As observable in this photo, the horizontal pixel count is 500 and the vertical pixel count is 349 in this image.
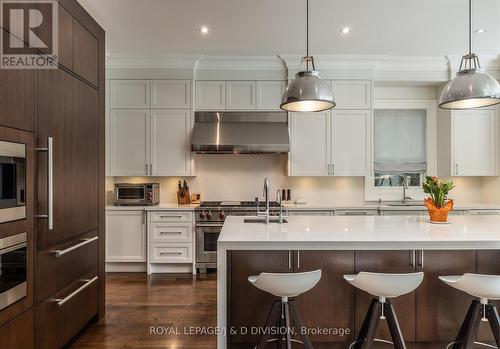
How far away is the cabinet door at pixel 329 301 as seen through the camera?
2.11 metres

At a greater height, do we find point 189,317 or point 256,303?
point 256,303

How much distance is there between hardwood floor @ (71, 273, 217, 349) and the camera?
241cm

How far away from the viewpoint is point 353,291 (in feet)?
6.93

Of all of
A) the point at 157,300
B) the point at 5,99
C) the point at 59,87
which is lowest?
the point at 157,300

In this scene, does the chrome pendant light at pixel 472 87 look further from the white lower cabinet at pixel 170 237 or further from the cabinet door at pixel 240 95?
the white lower cabinet at pixel 170 237

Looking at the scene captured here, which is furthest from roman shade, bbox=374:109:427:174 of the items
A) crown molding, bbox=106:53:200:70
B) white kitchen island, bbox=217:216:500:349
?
crown molding, bbox=106:53:200:70

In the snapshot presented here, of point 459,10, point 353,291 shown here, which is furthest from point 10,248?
point 459,10

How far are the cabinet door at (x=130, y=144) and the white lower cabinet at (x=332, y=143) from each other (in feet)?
6.63

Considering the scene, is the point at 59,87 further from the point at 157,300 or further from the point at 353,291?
the point at 353,291

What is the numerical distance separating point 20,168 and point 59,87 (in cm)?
65

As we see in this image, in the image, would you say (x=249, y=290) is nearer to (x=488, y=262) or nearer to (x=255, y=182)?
(x=488, y=262)

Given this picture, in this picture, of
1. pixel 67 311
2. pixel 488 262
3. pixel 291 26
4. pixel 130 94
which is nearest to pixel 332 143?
pixel 291 26

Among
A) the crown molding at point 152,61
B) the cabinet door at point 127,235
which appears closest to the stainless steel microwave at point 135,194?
the cabinet door at point 127,235

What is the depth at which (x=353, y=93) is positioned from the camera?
425cm
